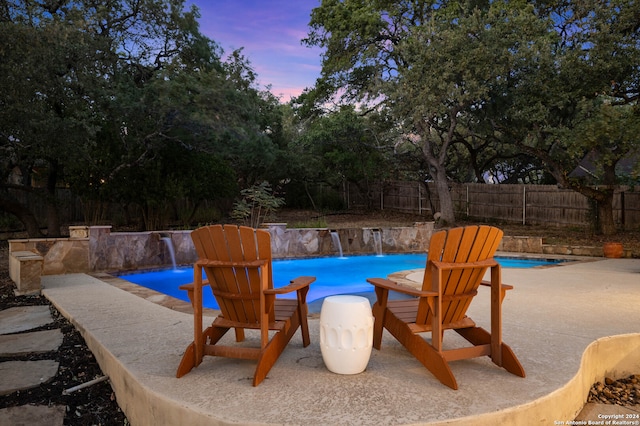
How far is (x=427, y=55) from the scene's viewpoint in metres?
10.8

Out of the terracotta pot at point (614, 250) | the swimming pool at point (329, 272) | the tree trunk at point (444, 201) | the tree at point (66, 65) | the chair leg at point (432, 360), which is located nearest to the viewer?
the chair leg at point (432, 360)

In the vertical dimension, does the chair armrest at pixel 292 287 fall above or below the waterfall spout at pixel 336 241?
above

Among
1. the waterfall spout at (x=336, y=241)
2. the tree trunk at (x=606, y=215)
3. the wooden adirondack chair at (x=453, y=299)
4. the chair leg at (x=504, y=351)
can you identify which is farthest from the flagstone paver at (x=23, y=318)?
the tree trunk at (x=606, y=215)

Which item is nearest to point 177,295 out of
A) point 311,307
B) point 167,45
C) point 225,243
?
point 311,307

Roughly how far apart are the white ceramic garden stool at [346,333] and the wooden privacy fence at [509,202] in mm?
11167

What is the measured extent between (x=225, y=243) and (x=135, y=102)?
7816 millimetres

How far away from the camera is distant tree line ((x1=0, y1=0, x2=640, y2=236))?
798 cm

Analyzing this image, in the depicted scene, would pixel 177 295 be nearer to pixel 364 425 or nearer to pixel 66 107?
pixel 66 107

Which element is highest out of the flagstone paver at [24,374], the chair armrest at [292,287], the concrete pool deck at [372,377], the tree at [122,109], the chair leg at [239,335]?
the tree at [122,109]

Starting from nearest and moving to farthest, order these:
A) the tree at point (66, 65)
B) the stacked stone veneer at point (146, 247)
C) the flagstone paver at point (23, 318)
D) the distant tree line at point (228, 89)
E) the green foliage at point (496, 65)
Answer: the flagstone paver at point (23, 318) → the stacked stone veneer at point (146, 247) → the tree at point (66, 65) → the distant tree line at point (228, 89) → the green foliage at point (496, 65)

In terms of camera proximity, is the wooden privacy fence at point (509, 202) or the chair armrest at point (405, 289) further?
the wooden privacy fence at point (509, 202)

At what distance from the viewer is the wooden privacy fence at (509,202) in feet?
39.7

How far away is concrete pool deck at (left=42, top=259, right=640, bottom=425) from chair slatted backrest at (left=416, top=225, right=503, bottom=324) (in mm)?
383

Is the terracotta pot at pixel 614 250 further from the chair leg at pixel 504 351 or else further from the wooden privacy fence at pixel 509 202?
the chair leg at pixel 504 351
